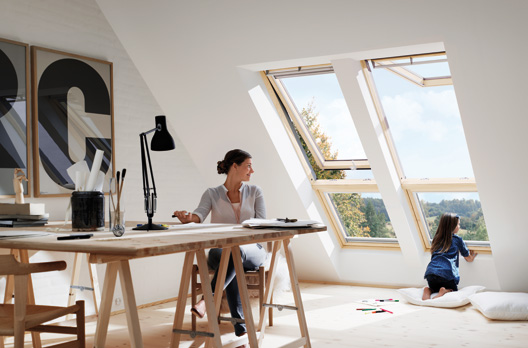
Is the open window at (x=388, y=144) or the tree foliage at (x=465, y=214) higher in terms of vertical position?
the open window at (x=388, y=144)

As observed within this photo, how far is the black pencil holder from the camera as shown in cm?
307

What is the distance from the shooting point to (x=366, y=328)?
A: 437cm

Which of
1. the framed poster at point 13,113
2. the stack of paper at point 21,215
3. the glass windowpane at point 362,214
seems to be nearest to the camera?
the stack of paper at point 21,215

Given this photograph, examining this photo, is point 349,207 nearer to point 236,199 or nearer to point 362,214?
point 362,214

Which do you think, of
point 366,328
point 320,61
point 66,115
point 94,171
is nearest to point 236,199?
point 320,61

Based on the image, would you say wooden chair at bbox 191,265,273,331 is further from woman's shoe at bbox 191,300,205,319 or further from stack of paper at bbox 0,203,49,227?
stack of paper at bbox 0,203,49,227

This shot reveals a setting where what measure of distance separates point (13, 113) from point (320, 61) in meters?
2.27

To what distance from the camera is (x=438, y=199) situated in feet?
18.5

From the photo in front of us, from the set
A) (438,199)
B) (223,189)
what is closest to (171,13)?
(223,189)

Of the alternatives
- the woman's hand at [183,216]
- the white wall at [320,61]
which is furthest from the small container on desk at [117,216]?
the white wall at [320,61]

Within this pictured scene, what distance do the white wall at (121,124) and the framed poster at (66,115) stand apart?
9 cm

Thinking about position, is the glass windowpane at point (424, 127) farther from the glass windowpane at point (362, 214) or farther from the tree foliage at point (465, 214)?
the glass windowpane at point (362, 214)

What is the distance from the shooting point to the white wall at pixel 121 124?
4.42m

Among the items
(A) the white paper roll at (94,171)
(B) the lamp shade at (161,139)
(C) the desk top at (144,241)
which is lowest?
(C) the desk top at (144,241)
